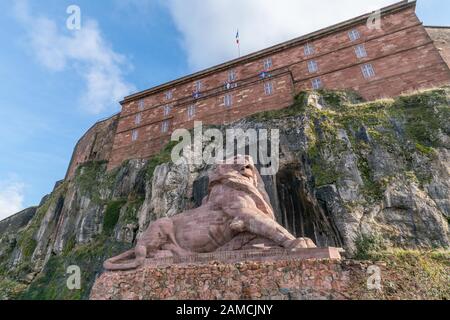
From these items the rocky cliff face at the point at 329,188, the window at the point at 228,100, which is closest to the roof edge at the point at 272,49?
the window at the point at 228,100

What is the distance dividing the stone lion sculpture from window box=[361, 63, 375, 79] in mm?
15909

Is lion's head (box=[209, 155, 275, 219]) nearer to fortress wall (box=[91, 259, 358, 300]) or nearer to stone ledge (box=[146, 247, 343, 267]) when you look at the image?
stone ledge (box=[146, 247, 343, 267])

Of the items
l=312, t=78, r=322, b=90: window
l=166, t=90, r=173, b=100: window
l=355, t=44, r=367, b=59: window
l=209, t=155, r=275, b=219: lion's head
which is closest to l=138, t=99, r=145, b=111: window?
l=166, t=90, r=173, b=100: window

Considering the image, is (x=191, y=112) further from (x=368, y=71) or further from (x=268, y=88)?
(x=368, y=71)

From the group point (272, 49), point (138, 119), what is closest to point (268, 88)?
point (272, 49)

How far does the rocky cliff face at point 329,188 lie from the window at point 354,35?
17.1ft

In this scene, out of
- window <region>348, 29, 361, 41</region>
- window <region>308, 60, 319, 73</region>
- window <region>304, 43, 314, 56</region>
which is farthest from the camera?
window <region>304, 43, 314, 56</region>

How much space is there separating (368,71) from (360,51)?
1.80m

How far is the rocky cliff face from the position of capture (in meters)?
11.2

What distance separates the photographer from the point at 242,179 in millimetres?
6355

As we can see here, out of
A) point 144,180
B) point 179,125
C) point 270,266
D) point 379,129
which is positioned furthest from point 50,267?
point 379,129

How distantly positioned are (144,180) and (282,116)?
30.9ft

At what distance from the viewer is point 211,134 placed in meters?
18.5
